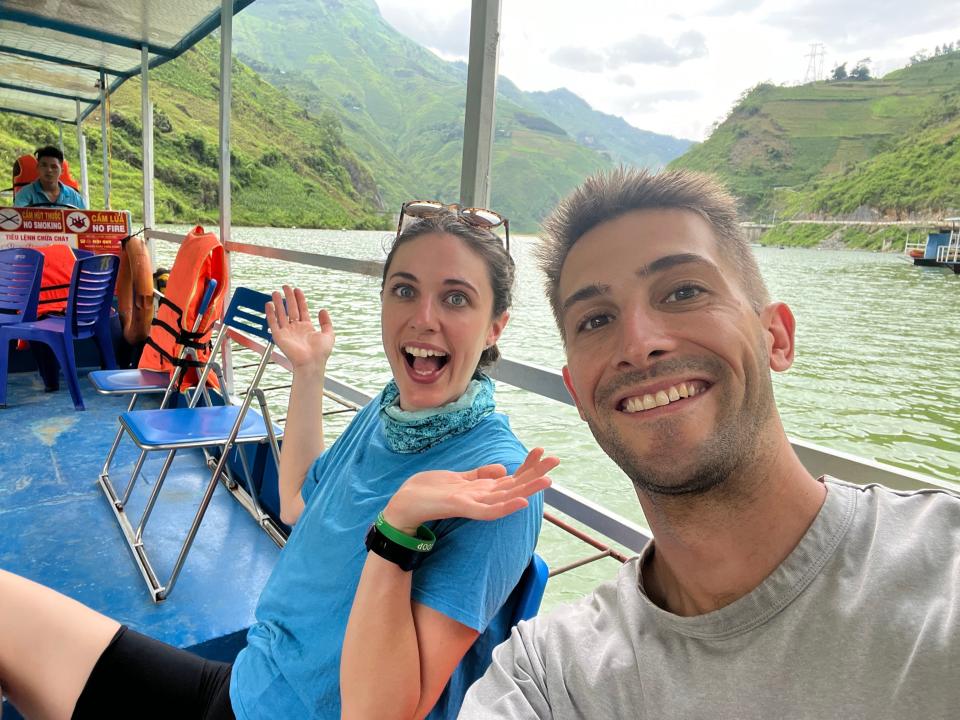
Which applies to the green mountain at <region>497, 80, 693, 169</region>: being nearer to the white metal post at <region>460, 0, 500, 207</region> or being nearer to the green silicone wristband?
the white metal post at <region>460, 0, 500, 207</region>

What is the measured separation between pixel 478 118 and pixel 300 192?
84.6 ft

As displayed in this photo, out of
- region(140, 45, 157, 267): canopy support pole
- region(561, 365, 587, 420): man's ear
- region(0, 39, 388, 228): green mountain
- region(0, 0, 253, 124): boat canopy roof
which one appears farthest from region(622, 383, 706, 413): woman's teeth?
region(0, 39, 388, 228): green mountain

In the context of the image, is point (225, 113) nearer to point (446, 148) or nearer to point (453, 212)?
point (446, 148)

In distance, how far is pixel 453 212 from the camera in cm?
129

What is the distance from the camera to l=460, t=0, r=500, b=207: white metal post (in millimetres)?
1645

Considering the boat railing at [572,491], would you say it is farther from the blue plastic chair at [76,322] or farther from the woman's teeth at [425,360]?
the blue plastic chair at [76,322]

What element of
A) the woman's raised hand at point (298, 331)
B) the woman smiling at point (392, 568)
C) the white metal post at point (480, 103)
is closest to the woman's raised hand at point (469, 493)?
the woman smiling at point (392, 568)

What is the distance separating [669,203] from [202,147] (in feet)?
112

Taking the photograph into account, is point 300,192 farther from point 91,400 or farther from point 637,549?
point 637,549

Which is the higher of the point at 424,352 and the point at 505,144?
the point at 505,144

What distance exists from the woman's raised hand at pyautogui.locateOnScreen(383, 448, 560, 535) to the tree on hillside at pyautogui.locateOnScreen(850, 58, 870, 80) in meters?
1.35

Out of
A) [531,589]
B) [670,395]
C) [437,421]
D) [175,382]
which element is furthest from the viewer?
[175,382]

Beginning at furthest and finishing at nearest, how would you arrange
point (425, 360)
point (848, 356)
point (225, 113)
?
point (848, 356), point (225, 113), point (425, 360)

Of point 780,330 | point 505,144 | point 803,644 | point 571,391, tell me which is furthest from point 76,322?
point 803,644
